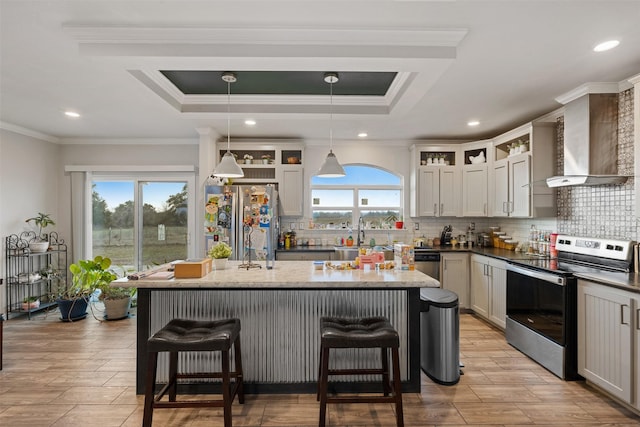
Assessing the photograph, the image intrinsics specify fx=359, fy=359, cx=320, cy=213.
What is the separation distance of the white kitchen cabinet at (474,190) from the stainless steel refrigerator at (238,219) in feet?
9.60

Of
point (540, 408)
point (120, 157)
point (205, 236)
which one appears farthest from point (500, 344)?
point (120, 157)

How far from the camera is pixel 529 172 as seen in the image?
4.18 meters

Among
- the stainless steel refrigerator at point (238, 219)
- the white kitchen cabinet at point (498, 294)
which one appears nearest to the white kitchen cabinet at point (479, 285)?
the white kitchen cabinet at point (498, 294)

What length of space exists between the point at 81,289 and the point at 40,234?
128 centimetres

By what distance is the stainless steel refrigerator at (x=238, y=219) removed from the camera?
4660 mm

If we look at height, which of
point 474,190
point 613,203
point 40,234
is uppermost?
point 474,190

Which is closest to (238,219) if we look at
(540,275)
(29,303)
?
(29,303)

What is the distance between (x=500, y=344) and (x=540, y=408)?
4.22ft

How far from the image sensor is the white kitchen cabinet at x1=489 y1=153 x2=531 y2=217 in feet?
13.9

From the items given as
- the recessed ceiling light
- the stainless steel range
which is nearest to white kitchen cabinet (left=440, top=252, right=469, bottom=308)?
the stainless steel range

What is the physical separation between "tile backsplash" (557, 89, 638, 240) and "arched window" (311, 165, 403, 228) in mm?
2393

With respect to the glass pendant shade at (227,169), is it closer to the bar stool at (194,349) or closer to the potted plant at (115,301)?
the bar stool at (194,349)

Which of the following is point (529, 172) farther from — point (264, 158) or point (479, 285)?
point (264, 158)

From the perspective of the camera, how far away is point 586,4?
2096 mm
